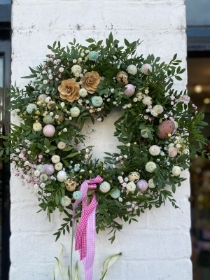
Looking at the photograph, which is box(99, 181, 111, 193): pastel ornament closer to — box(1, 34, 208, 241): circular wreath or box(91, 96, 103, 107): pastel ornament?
box(1, 34, 208, 241): circular wreath

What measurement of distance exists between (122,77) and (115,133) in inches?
6.9

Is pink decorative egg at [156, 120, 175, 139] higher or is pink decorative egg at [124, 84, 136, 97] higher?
pink decorative egg at [124, 84, 136, 97]

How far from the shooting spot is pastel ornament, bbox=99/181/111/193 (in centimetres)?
114

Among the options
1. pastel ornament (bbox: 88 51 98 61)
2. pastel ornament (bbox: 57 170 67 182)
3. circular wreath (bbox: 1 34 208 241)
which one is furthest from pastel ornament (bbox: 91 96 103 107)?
pastel ornament (bbox: 57 170 67 182)

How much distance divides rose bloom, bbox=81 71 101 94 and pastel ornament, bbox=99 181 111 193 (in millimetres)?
274

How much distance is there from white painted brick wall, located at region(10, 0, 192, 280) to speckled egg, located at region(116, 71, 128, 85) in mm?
189

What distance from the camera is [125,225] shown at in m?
1.28

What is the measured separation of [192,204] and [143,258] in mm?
313

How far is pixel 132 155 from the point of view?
118 cm

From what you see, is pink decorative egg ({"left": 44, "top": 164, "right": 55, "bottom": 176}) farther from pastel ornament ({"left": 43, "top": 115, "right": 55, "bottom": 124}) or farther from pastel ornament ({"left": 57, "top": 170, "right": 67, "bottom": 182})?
pastel ornament ({"left": 43, "top": 115, "right": 55, "bottom": 124})

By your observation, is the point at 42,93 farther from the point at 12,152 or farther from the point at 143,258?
the point at 143,258

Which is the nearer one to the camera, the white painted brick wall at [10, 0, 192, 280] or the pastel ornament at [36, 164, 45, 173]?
the pastel ornament at [36, 164, 45, 173]

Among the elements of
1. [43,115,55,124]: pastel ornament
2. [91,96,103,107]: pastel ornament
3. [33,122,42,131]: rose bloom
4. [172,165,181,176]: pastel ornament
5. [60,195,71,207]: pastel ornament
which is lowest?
[60,195,71,207]: pastel ornament

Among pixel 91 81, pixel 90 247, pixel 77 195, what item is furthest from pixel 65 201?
pixel 91 81
